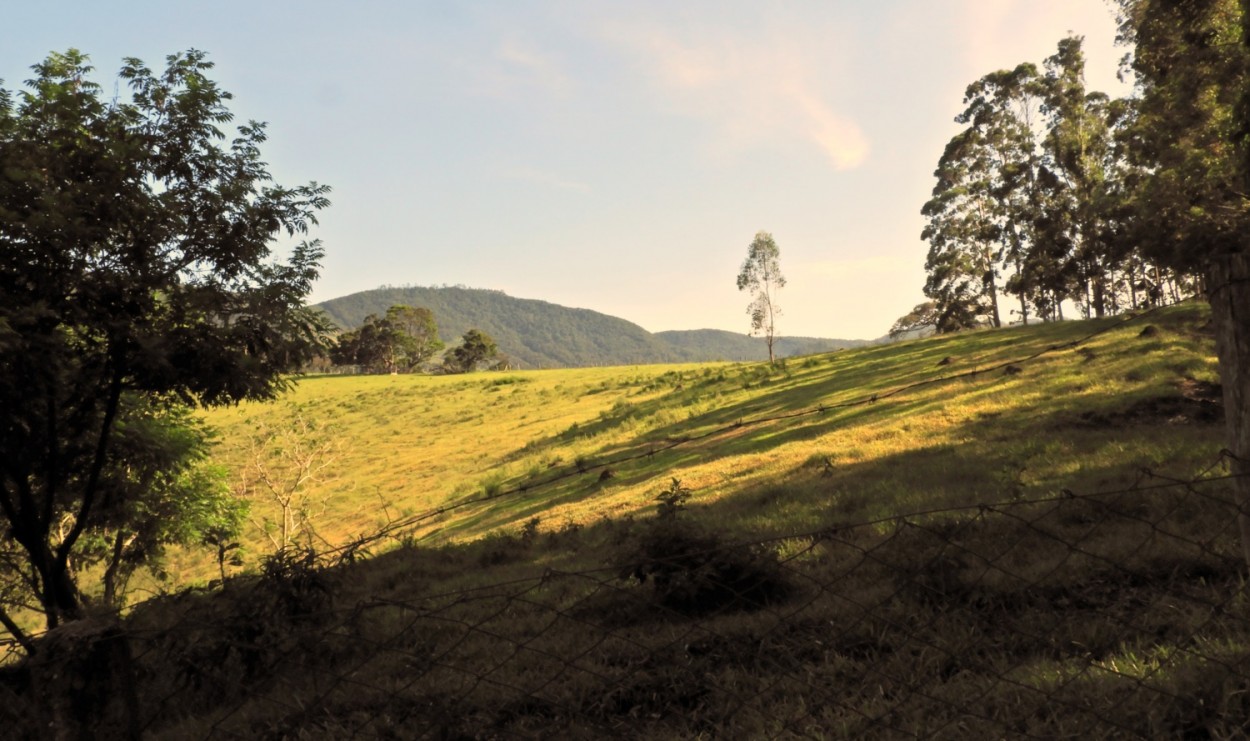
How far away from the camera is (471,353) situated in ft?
390

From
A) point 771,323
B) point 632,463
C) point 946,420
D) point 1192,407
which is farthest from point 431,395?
point 1192,407

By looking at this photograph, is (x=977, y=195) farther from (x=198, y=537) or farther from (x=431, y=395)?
(x=198, y=537)

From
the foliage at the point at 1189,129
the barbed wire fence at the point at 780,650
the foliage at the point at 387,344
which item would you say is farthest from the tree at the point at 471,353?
the barbed wire fence at the point at 780,650

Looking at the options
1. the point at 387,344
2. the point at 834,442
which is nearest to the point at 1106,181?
the point at 834,442

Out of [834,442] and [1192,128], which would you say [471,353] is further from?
[834,442]

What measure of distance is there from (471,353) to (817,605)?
116m

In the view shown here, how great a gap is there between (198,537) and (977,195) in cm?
5351

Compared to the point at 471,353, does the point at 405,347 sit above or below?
above

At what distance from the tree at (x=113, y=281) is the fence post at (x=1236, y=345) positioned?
10042 mm

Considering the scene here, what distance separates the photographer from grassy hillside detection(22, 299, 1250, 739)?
13.7ft

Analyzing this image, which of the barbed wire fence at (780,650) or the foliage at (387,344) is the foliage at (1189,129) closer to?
the barbed wire fence at (780,650)

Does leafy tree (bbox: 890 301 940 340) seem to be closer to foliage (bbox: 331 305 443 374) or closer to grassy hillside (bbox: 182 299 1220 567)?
grassy hillside (bbox: 182 299 1220 567)

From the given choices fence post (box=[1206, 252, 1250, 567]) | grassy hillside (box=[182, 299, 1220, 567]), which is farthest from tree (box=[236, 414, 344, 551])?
fence post (box=[1206, 252, 1250, 567])

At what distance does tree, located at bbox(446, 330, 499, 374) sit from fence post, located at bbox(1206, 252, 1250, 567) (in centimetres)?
11787
